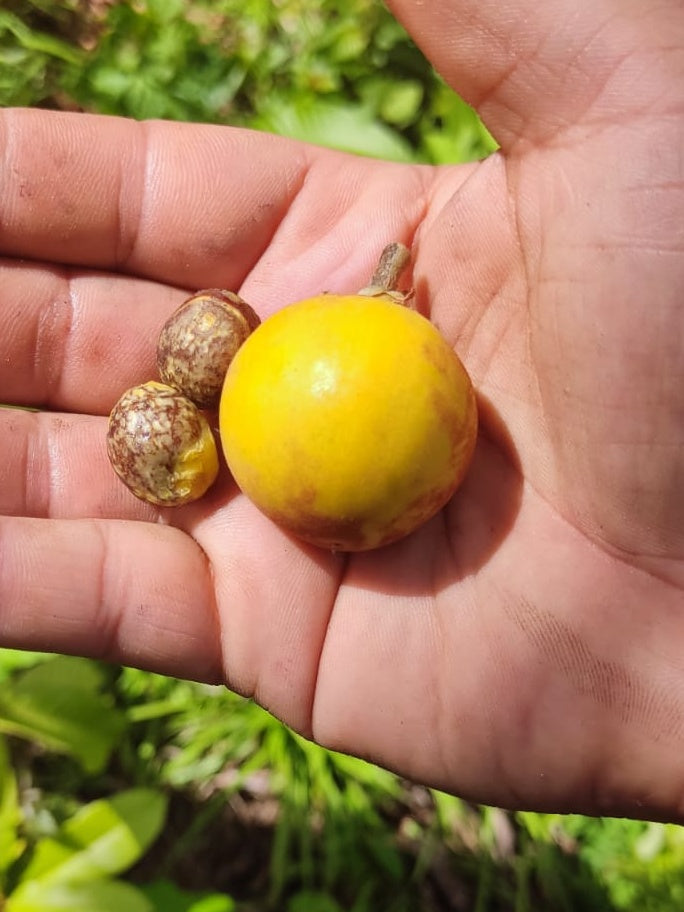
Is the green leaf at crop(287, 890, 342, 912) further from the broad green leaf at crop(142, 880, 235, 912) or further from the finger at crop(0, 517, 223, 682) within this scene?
the finger at crop(0, 517, 223, 682)

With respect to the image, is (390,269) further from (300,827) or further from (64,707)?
(300,827)

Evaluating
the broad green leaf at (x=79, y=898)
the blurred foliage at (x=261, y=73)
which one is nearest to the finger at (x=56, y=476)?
the broad green leaf at (x=79, y=898)

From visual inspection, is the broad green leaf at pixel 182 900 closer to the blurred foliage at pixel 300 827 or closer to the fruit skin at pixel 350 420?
the blurred foliage at pixel 300 827

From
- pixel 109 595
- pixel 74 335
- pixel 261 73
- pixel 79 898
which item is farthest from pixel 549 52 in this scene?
pixel 79 898

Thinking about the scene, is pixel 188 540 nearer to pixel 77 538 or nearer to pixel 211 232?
pixel 77 538

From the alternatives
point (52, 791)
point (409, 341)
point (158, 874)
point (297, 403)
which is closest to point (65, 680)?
point (52, 791)
